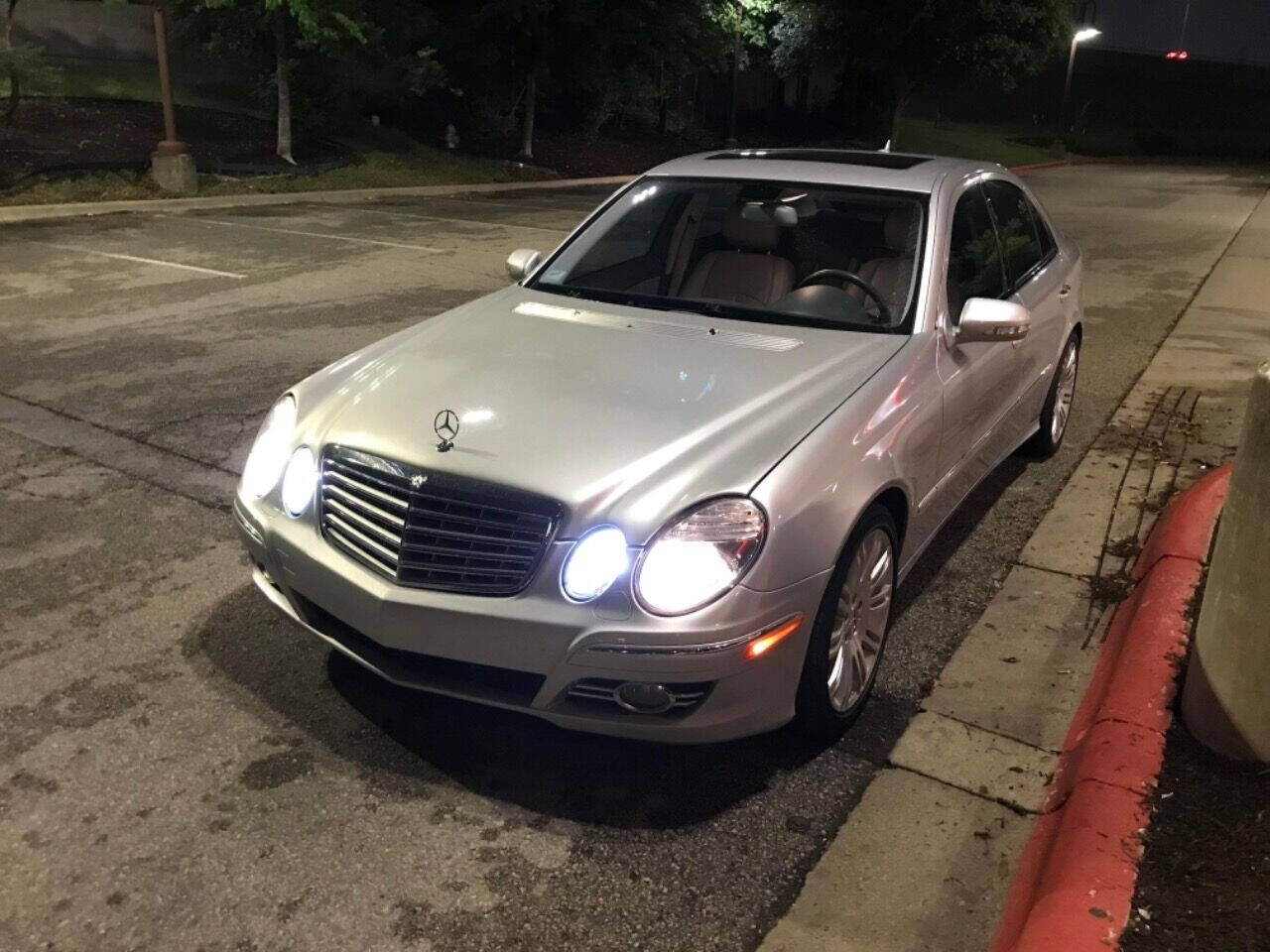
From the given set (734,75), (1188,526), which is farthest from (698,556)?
(734,75)

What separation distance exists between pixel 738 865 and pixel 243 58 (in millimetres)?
24318

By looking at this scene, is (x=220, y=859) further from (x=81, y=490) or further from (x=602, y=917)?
(x=81, y=490)

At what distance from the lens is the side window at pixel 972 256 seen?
13.7 feet

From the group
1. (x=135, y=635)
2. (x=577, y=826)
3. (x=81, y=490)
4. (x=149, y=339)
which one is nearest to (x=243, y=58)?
(x=149, y=339)

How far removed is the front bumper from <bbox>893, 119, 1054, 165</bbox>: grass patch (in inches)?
1206

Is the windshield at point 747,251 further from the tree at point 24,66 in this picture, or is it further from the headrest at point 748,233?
the tree at point 24,66

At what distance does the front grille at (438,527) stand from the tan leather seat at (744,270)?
1.79 meters

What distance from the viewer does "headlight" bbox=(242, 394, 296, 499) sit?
133 inches

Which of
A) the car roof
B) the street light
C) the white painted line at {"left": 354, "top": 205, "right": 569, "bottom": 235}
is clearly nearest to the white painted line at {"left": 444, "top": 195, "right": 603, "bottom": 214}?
the white painted line at {"left": 354, "top": 205, "right": 569, "bottom": 235}

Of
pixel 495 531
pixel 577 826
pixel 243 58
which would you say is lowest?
pixel 577 826

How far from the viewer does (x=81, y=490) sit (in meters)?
5.14

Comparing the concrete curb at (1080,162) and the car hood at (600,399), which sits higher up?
the car hood at (600,399)

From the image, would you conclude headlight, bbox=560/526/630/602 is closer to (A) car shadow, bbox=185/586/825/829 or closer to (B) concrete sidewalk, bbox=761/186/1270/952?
(A) car shadow, bbox=185/586/825/829

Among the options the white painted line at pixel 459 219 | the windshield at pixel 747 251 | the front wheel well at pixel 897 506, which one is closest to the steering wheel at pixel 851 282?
the windshield at pixel 747 251
